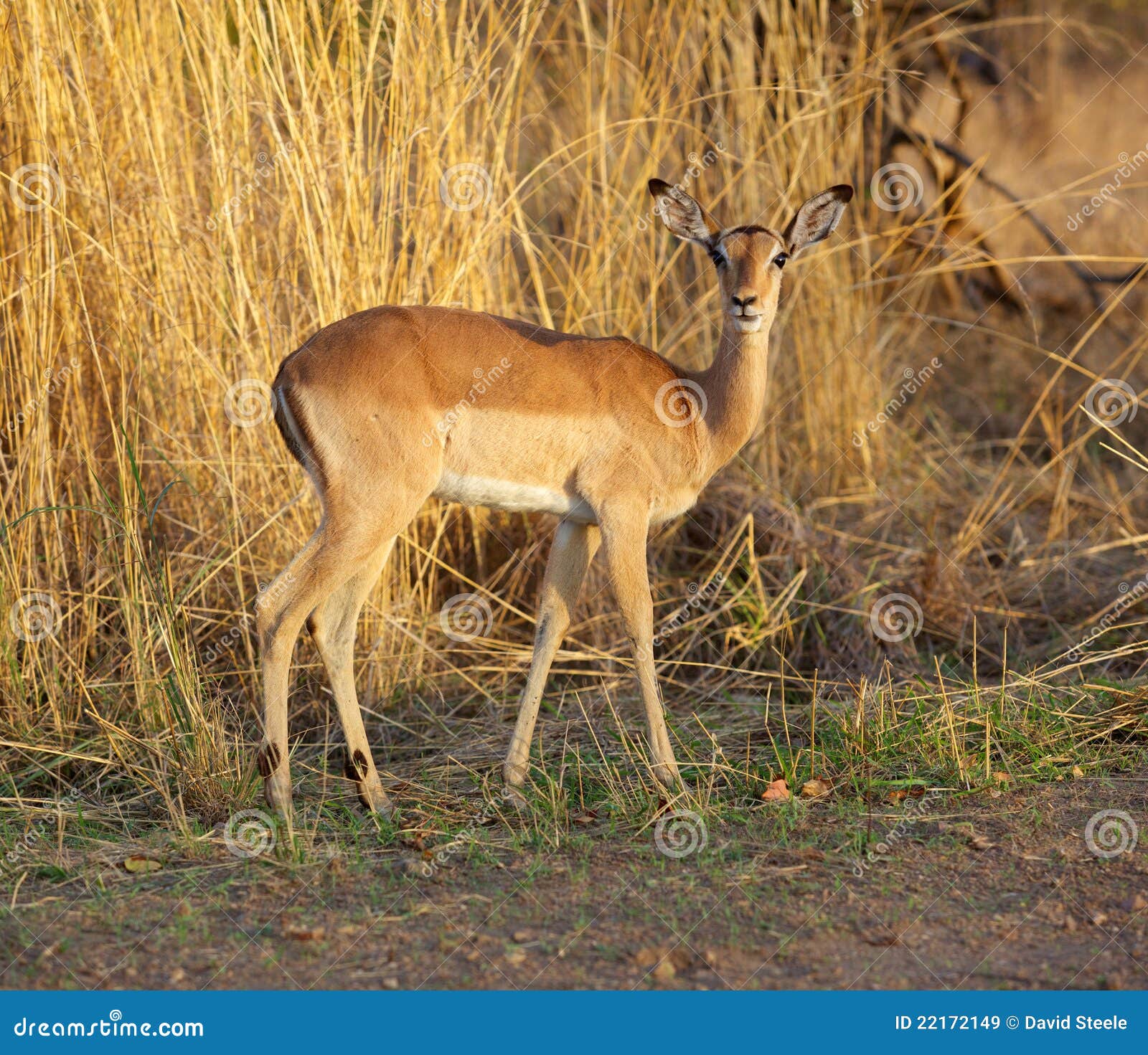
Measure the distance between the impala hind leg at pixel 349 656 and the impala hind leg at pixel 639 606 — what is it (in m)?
0.81

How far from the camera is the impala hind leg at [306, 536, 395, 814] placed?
477cm

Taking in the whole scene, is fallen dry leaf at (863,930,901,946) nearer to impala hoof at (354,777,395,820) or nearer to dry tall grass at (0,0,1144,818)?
dry tall grass at (0,0,1144,818)

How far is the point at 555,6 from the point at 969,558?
14.9ft

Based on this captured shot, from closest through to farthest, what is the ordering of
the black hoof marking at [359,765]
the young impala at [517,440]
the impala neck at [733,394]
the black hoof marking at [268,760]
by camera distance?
the young impala at [517,440] → the black hoof marking at [268,760] → the black hoof marking at [359,765] → the impala neck at [733,394]

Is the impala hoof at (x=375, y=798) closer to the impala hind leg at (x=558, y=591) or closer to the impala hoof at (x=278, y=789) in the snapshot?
the impala hoof at (x=278, y=789)

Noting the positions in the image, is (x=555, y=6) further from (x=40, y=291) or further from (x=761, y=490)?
(x=40, y=291)

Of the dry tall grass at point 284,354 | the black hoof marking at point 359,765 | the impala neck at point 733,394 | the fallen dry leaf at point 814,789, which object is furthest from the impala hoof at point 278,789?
the impala neck at point 733,394

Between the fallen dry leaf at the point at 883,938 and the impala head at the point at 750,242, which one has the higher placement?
the impala head at the point at 750,242

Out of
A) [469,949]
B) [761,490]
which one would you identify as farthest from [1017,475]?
[469,949]

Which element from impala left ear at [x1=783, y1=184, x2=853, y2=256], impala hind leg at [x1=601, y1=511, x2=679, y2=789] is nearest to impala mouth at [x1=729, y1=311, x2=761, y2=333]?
impala left ear at [x1=783, y1=184, x2=853, y2=256]

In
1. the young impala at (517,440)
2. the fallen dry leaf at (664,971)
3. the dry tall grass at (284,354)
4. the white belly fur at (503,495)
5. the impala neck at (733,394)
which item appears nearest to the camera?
the fallen dry leaf at (664,971)

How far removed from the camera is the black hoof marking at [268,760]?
454 cm

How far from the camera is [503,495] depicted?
15.4ft

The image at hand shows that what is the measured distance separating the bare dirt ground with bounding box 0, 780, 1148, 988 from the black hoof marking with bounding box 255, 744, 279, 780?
335mm
